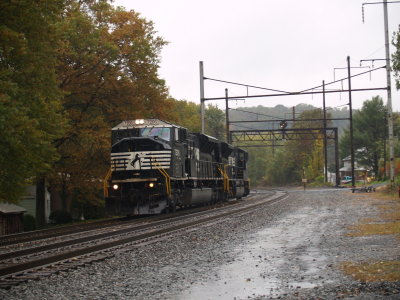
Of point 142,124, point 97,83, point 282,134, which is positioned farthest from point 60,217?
point 282,134

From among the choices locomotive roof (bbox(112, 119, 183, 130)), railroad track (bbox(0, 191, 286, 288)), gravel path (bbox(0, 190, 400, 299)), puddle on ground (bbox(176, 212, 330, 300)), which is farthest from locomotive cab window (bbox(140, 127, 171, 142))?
puddle on ground (bbox(176, 212, 330, 300))

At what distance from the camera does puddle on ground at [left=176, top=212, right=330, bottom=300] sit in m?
8.17

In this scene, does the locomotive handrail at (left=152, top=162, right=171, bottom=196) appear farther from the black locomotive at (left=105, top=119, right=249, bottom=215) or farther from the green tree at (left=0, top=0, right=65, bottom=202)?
the green tree at (left=0, top=0, right=65, bottom=202)

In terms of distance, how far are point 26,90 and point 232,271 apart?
44.4ft

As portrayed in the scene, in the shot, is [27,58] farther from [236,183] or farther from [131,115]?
[236,183]

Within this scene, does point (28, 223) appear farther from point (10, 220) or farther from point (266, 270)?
point (266, 270)

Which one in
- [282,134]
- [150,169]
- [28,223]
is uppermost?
[282,134]

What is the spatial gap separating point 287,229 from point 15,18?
11536 millimetres

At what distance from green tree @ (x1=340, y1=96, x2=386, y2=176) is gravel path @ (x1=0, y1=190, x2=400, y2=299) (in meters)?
85.5

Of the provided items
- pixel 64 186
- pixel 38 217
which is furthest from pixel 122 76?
pixel 38 217

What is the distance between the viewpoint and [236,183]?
42.1 metres

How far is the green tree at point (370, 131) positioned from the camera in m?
98.0

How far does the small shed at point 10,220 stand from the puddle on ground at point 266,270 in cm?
1966

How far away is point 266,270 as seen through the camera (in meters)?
9.94
